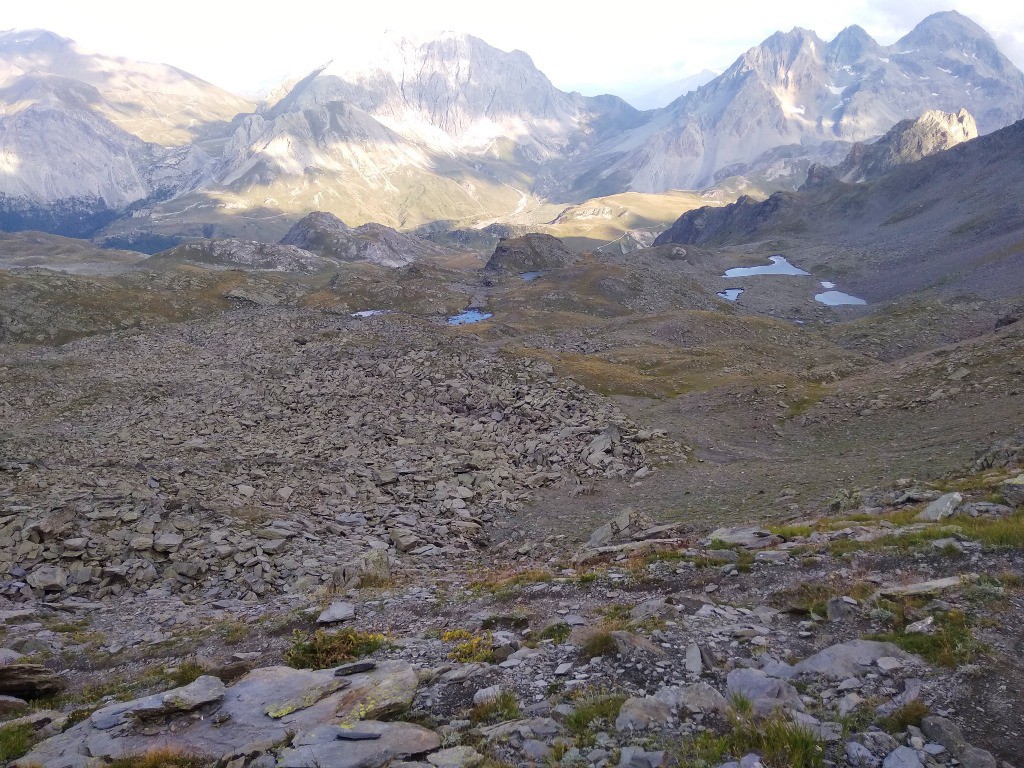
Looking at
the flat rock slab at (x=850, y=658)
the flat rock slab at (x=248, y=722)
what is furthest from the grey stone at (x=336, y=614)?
the flat rock slab at (x=850, y=658)

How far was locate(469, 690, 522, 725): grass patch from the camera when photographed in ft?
29.8

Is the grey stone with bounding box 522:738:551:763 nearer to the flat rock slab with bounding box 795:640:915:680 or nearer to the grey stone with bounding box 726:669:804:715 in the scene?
the grey stone with bounding box 726:669:804:715

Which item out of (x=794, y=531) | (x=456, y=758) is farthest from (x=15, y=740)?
(x=794, y=531)

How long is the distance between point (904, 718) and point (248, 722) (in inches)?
389

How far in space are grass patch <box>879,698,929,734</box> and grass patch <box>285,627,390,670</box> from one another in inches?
371

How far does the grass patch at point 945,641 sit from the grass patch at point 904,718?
1.49 m

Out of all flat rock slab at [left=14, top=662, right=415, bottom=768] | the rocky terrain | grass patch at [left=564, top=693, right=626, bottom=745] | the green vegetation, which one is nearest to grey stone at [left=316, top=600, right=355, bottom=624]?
the rocky terrain

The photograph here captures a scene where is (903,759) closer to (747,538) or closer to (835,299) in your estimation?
(747,538)

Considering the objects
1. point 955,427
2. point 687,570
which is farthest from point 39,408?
→ point 955,427

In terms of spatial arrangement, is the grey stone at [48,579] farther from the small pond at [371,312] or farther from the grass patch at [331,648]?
the small pond at [371,312]

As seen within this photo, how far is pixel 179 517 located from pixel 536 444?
19.1 m

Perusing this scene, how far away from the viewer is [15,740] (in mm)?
9445

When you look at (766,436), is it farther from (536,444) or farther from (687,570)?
(687,570)

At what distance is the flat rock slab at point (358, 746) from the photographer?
311 inches
